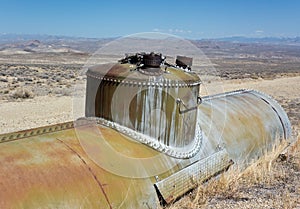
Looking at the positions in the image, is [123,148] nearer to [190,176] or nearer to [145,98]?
[145,98]

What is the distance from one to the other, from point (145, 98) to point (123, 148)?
2.22ft

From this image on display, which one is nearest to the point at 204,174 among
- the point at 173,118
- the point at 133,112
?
the point at 173,118

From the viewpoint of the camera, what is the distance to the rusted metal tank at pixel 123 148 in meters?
3.24

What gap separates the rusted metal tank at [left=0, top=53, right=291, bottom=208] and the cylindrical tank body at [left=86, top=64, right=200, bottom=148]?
0.01 metres

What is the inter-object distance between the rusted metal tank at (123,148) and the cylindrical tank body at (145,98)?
0.01 metres

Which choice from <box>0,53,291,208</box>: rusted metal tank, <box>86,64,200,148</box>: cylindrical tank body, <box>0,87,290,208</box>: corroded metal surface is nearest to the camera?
<box>0,87,290,208</box>: corroded metal surface

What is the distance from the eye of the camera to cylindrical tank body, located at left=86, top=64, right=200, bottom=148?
4375 mm

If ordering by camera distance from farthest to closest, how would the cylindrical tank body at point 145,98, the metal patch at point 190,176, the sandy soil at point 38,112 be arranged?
1. the sandy soil at point 38,112
2. the cylindrical tank body at point 145,98
3. the metal patch at point 190,176

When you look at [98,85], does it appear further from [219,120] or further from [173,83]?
[219,120]

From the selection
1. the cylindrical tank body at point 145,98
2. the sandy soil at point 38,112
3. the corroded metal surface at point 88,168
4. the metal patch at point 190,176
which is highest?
the cylindrical tank body at point 145,98

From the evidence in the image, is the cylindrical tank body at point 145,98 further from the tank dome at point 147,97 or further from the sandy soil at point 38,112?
the sandy soil at point 38,112

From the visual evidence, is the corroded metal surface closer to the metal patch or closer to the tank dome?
the metal patch

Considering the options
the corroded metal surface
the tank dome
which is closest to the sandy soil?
the tank dome

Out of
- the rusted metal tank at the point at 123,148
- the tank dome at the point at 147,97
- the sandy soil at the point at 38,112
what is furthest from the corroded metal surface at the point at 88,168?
the sandy soil at the point at 38,112
